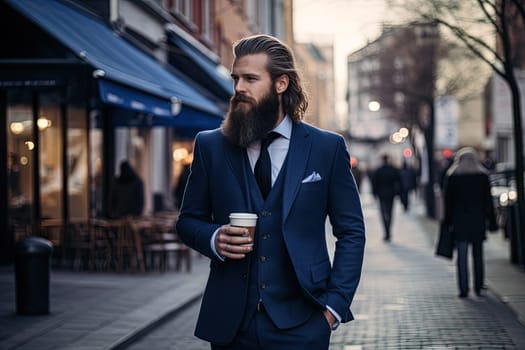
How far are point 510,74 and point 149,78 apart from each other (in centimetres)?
576

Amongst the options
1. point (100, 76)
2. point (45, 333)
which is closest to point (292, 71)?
point (45, 333)

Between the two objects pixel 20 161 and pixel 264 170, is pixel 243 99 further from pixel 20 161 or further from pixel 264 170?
pixel 20 161

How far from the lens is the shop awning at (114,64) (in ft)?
42.3

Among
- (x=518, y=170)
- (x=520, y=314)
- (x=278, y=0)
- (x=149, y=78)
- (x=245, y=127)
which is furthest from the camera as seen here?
(x=278, y=0)

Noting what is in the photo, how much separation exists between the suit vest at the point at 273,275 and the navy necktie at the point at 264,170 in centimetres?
8

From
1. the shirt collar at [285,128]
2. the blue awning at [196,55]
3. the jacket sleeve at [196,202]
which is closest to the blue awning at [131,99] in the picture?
the jacket sleeve at [196,202]

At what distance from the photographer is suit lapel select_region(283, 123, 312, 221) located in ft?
12.1

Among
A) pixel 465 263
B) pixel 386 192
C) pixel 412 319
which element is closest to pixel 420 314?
pixel 412 319

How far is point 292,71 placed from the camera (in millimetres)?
3811

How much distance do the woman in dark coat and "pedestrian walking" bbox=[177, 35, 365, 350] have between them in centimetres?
798

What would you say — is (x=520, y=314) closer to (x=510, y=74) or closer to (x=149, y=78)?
(x=510, y=74)

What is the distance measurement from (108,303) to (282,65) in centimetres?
768

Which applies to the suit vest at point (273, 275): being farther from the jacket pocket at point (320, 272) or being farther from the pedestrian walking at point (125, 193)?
the pedestrian walking at point (125, 193)

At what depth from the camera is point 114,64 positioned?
47.1 feet
